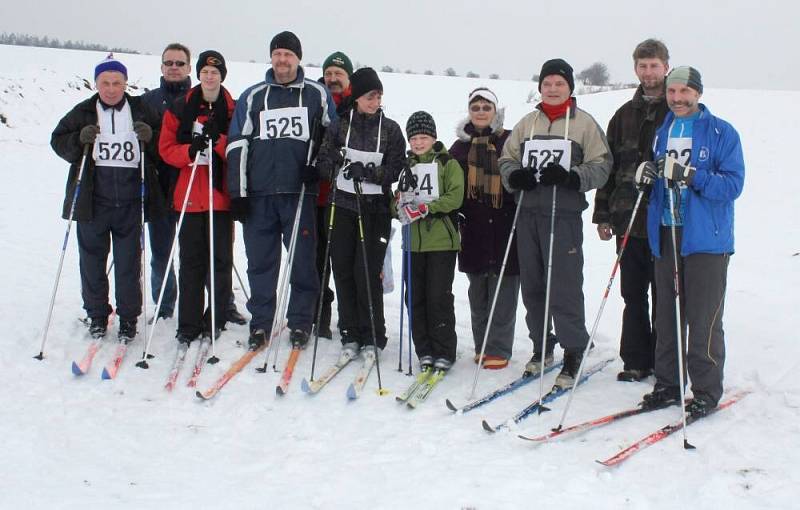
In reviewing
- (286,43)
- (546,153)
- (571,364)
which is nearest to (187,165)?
(286,43)

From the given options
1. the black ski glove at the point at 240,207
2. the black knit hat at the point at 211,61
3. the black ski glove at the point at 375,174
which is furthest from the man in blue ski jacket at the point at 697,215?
the black knit hat at the point at 211,61

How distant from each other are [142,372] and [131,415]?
2.23 feet

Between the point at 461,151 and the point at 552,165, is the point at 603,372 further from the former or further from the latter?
the point at 461,151

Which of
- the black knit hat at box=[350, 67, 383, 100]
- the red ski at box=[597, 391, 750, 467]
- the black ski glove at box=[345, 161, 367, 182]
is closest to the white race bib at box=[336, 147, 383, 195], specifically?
the black ski glove at box=[345, 161, 367, 182]

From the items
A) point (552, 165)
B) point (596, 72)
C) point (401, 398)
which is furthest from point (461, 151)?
point (596, 72)

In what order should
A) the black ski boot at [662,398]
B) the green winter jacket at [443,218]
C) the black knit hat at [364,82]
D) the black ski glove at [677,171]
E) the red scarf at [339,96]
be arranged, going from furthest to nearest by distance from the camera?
the red scarf at [339,96] < the black knit hat at [364,82] < the green winter jacket at [443,218] < the black ski boot at [662,398] < the black ski glove at [677,171]

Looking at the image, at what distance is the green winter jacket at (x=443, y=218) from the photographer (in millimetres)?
5027

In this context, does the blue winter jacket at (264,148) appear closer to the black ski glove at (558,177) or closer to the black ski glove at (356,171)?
the black ski glove at (356,171)

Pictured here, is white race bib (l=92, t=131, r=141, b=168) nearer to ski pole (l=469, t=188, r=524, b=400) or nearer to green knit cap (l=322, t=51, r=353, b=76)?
green knit cap (l=322, t=51, r=353, b=76)

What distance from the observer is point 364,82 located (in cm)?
513

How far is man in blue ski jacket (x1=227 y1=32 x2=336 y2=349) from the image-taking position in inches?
209

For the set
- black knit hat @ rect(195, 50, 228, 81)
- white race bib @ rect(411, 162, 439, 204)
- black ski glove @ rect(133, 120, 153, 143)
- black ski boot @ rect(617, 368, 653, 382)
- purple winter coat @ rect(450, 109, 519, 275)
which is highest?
black knit hat @ rect(195, 50, 228, 81)

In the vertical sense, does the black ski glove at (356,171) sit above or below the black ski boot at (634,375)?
above

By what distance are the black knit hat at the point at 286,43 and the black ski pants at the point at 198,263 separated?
1378 millimetres
